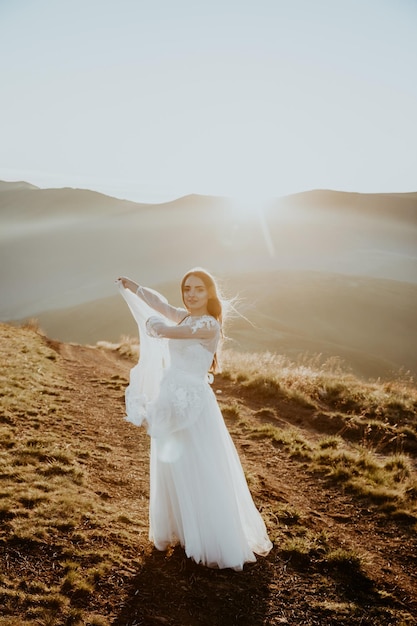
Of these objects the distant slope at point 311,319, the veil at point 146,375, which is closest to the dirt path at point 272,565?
the veil at point 146,375

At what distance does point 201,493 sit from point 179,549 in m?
0.97

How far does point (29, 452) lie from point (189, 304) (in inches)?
162

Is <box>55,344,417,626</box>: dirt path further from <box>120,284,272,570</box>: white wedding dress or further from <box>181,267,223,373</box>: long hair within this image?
<box>181,267,223,373</box>: long hair

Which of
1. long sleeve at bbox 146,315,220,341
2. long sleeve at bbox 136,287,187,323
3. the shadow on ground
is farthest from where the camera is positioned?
long sleeve at bbox 136,287,187,323

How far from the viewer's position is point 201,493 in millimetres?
4410

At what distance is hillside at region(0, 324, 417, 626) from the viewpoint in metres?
4.08

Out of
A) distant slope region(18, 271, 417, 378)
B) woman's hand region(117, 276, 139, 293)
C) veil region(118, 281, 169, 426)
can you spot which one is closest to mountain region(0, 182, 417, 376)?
distant slope region(18, 271, 417, 378)

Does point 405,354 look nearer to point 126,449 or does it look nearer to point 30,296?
point 126,449

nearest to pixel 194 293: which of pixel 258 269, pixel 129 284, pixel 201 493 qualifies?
pixel 129 284

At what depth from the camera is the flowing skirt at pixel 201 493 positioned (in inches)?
174

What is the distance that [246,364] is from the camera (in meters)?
16.4

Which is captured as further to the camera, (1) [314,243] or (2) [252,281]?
(1) [314,243]

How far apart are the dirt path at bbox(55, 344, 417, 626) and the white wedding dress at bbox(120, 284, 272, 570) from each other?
0.92 ft

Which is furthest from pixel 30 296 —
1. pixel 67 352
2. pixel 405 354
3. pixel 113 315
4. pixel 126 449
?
pixel 126 449
